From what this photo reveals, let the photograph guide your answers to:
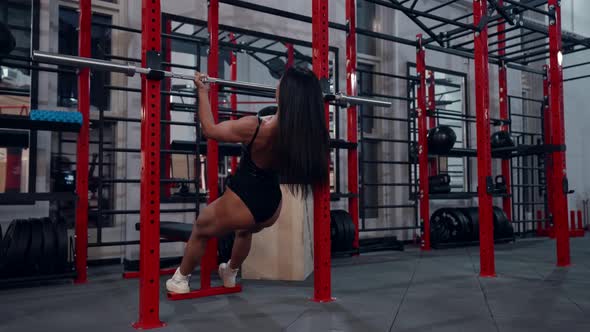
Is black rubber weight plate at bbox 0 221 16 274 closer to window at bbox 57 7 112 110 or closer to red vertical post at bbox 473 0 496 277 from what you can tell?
window at bbox 57 7 112 110

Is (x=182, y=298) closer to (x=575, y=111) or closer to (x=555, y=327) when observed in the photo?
(x=555, y=327)

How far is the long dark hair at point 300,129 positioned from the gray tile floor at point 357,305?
0.72m

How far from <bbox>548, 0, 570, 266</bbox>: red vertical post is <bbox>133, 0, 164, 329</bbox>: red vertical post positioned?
335cm

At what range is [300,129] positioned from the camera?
2074mm

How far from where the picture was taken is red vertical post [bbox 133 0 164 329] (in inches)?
79.3

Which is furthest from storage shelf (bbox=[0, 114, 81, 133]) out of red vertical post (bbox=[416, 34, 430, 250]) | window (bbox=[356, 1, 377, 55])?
window (bbox=[356, 1, 377, 55])

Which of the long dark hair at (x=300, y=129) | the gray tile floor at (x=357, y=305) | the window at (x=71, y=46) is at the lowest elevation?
the gray tile floor at (x=357, y=305)

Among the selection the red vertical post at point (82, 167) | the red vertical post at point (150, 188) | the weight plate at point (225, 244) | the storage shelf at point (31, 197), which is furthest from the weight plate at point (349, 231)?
the red vertical post at point (150, 188)

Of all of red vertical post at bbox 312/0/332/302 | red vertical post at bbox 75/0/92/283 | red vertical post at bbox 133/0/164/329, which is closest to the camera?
red vertical post at bbox 133/0/164/329

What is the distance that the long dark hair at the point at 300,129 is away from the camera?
207cm

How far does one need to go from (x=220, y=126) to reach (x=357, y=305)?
1.24 m

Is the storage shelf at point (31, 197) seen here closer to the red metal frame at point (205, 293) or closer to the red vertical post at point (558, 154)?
the red metal frame at point (205, 293)

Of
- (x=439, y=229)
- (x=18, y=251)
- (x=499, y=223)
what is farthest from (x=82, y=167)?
(x=499, y=223)

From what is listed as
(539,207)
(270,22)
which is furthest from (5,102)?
(539,207)
